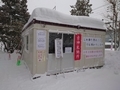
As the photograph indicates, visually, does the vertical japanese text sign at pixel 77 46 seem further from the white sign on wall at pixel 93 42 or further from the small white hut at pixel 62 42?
the white sign on wall at pixel 93 42

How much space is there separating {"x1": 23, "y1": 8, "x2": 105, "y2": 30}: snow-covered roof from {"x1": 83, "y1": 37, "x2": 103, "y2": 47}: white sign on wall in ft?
2.41

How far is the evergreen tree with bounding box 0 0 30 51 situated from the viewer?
13.7m

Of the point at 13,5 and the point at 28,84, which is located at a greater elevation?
the point at 13,5

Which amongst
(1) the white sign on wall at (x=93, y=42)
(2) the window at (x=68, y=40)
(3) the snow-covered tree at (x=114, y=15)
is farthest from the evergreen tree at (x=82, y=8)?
(2) the window at (x=68, y=40)

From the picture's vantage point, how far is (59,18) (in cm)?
614

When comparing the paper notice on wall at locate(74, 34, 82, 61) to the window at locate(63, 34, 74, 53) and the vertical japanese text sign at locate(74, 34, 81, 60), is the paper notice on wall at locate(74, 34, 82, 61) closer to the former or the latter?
the vertical japanese text sign at locate(74, 34, 81, 60)

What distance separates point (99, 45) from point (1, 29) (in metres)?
10.6

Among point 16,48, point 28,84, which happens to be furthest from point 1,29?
point 28,84

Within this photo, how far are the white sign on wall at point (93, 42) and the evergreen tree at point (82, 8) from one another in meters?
9.85

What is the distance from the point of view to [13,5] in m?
15.1

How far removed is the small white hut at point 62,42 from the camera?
18.0 feet

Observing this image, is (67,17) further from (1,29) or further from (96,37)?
(1,29)

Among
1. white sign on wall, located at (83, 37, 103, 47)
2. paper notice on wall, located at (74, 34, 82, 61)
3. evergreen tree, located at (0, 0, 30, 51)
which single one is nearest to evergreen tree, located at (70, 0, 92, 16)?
evergreen tree, located at (0, 0, 30, 51)

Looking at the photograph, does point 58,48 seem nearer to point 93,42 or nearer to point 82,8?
point 93,42
